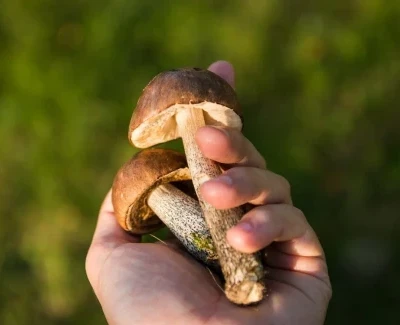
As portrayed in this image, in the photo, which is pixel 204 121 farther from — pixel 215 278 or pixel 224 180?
pixel 215 278

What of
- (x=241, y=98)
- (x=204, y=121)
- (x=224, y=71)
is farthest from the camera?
(x=241, y=98)

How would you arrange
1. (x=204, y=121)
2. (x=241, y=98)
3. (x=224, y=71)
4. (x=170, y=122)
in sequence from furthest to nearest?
(x=241, y=98)
(x=224, y=71)
(x=170, y=122)
(x=204, y=121)

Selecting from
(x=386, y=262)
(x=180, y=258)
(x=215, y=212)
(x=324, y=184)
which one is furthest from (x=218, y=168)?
(x=386, y=262)

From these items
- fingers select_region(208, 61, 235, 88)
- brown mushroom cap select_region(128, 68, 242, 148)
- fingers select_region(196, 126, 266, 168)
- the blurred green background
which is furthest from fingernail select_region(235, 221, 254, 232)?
the blurred green background

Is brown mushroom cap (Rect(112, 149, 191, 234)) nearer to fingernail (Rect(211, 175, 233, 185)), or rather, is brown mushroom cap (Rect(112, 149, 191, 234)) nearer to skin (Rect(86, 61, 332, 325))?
skin (Rect(86, 61, 332, 325))

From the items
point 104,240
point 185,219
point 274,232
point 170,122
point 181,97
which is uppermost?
point 181,97

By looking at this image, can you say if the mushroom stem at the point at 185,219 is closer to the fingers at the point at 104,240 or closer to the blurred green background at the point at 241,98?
the fingers at the point at 104,240

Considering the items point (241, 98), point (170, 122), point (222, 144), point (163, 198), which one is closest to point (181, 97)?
point (222, 144)

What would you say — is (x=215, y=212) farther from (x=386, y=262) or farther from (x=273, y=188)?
(x=386, y=262)
